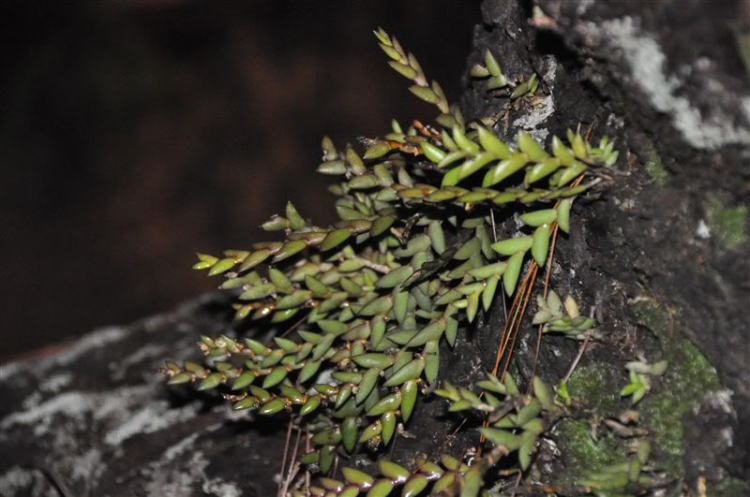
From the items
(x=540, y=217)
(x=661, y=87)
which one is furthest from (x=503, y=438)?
(x=661, y=87)

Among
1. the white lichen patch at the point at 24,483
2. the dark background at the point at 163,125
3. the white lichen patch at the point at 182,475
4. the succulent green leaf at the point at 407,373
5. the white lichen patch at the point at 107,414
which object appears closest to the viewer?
the succulent green leaf at the point at 407,373

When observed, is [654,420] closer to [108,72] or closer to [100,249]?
[100,249]

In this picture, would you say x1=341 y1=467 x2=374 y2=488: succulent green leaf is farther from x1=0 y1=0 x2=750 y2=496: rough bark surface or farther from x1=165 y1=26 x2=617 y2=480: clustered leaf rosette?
x1=0 y1=0 x2=750 y2=496: rough bark surface

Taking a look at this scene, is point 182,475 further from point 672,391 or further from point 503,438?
point 672,391

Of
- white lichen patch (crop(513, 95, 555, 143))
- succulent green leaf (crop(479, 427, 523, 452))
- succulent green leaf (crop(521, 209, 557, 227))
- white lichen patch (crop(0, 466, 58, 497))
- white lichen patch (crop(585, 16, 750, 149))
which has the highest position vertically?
white lichen patch (crop(585, 16, 750, 149))

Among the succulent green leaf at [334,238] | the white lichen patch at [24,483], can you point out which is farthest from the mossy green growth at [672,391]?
the white lichen patch at [24,483]

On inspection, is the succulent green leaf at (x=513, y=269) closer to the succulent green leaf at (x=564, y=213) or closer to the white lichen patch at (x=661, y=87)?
the succulent green leaf at (x=564, y=213)

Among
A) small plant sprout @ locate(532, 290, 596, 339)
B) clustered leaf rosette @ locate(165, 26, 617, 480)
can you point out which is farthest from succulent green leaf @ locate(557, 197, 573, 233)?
small plant sprout @ locate(532, 290, 596, 339)
